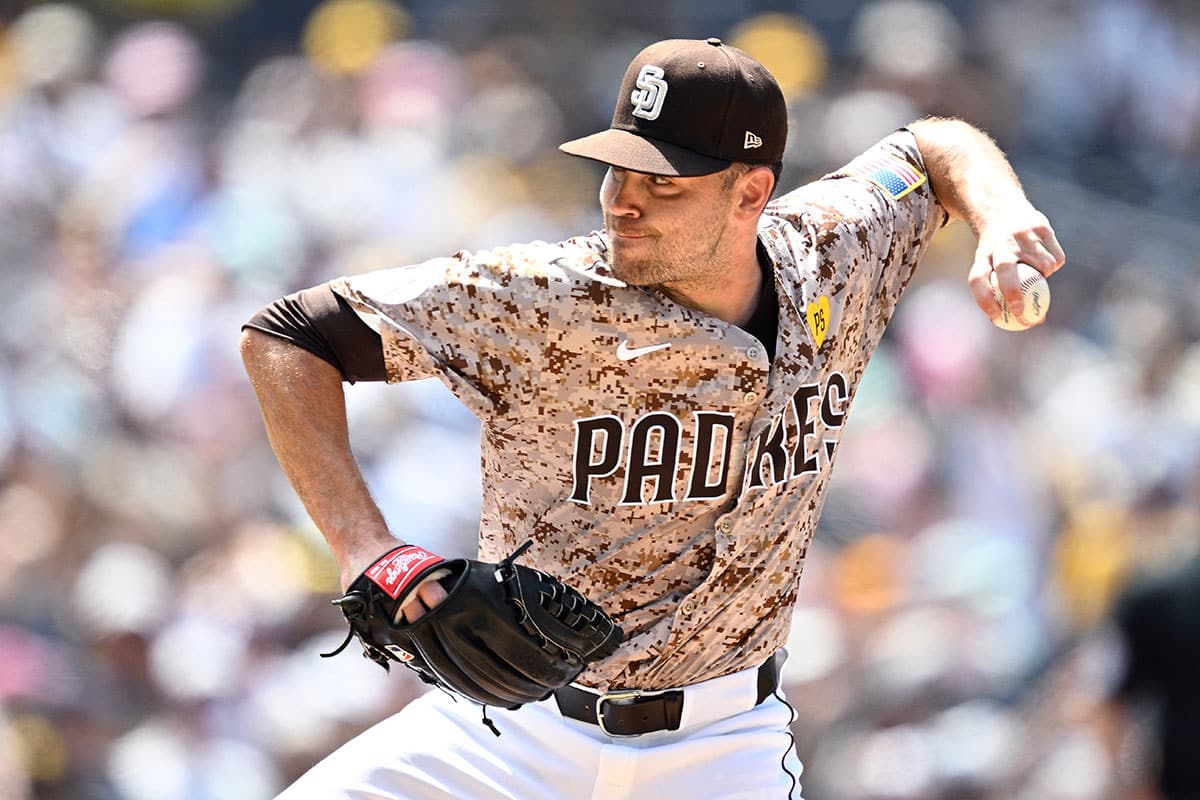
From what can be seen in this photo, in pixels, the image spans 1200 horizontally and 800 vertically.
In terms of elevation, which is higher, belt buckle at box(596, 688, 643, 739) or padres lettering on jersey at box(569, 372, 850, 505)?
padres lettering on jersey at box(569, 372, 850, 505)

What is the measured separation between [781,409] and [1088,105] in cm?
320

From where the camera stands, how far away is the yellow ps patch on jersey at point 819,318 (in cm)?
274

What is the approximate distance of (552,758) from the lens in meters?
2.67

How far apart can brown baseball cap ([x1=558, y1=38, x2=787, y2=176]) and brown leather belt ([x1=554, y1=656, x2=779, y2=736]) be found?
94 cm

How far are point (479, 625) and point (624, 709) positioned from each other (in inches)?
21.4

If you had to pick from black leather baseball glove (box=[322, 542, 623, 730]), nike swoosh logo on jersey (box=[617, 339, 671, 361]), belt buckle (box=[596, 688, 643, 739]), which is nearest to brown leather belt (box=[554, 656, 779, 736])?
belt buckle (box=[596, 688, 643, 739])

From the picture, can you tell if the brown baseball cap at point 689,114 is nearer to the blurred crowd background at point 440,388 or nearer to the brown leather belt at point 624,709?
the brown leather belt at point 624,709

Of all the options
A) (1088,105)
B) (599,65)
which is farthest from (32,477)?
(1088,105)

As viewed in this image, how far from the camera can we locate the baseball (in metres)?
2.41

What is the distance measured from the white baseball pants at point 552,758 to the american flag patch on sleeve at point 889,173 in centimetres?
106

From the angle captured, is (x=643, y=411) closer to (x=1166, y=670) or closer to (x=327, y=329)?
(x=327, y=329)

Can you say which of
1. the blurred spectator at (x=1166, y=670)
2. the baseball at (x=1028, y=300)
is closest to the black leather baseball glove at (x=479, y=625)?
the baseball at (x=1028, y=300)

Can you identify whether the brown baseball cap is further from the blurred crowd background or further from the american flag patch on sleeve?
the blurred crowd background

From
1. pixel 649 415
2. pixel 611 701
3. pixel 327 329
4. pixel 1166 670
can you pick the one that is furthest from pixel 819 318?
pixel 1166 670
